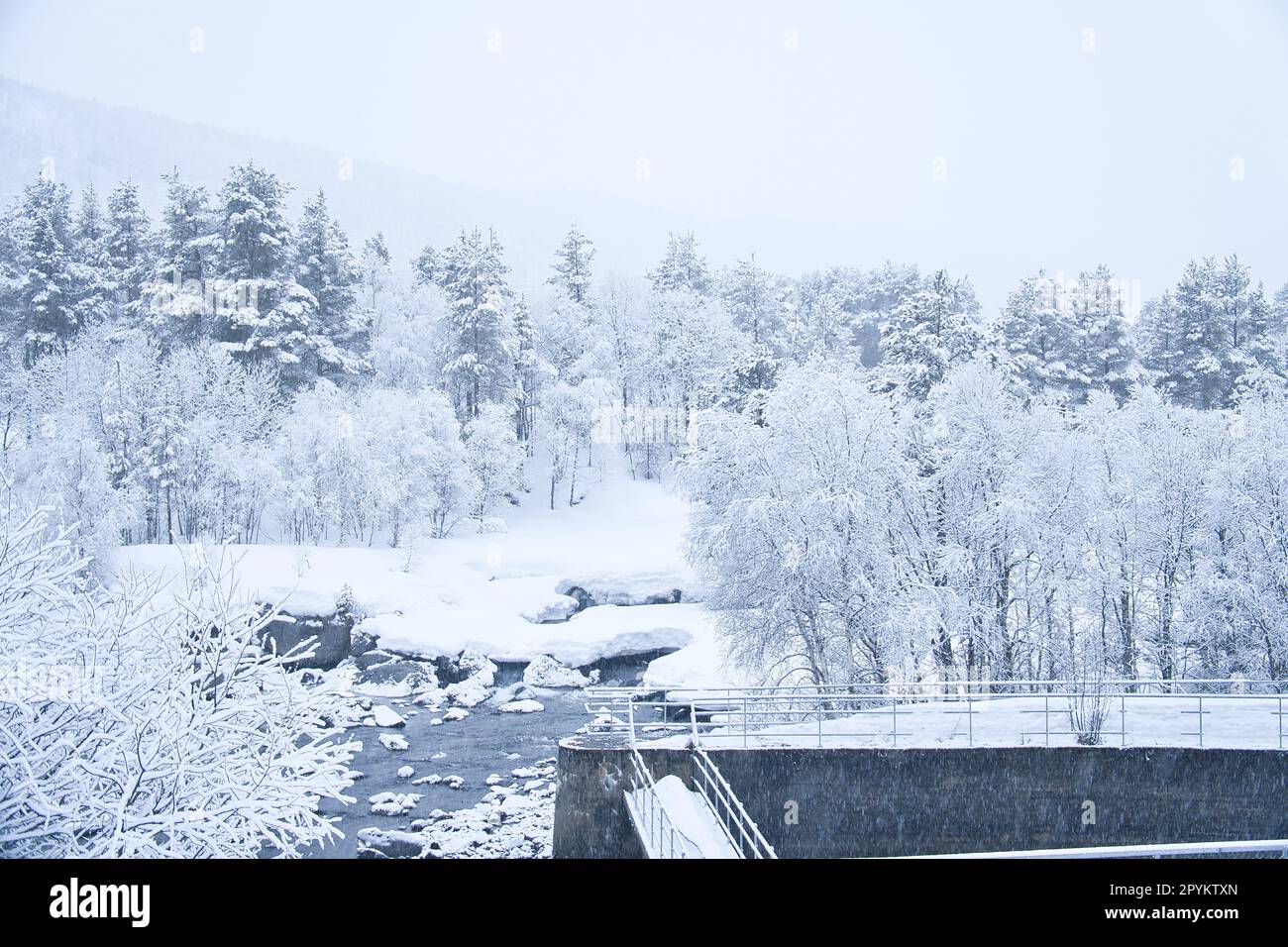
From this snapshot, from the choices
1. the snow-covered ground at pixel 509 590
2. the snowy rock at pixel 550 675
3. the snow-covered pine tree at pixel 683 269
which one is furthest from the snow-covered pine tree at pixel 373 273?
the snowy rock at pixel 550 675

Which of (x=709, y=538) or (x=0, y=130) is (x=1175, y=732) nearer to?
(x=709, y=538)

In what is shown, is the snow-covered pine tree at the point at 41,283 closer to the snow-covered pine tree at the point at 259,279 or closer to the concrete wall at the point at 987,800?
the snow-covered pine tree at the point at 259,279

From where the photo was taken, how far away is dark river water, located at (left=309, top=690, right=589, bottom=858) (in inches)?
626

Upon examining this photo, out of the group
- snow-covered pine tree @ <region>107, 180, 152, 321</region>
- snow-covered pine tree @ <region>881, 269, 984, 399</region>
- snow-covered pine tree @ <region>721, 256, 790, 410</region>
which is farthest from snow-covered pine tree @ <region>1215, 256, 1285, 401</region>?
snow-covered pine tree @ <region>107, 180, 152, 321</region>

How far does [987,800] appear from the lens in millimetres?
11703

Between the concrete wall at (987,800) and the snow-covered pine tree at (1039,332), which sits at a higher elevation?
the snow-covered pine tree at (1039,332)

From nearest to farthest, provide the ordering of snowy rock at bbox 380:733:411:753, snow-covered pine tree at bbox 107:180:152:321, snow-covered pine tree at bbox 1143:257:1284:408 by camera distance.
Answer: snowy rock at bbox 380:733:411:753 < snow-covered pine tree at bbox 1143:257:1284:408 < snow-covered pine tree at bbox 107:180:152:321

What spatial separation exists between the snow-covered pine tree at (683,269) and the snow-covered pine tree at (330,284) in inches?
885

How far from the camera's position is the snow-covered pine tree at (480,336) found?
48.1m

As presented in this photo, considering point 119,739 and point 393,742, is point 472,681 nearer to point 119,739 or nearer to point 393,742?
point 393,742

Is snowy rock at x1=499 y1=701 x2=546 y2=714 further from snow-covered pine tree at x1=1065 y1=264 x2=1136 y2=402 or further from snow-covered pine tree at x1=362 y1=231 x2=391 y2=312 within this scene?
snow-covered pine tree at x1=362 y1=231 x2=391 y2=312

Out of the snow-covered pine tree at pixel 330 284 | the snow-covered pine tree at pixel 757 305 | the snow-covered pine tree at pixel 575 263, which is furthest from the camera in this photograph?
the snow-covered pine tree at pixel 575 263

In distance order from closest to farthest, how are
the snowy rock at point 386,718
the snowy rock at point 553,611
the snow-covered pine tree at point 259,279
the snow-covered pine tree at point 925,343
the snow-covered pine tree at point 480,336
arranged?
the snowy rock at point 386,718
the snow-covered pine tree at point 925,343
the snowy rock at point 553,611
the snow-covered pine tree at point 259,279
the snow-covered pine tree at point 480,336

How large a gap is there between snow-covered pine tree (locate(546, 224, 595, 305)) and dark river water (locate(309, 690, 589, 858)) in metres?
38.7
